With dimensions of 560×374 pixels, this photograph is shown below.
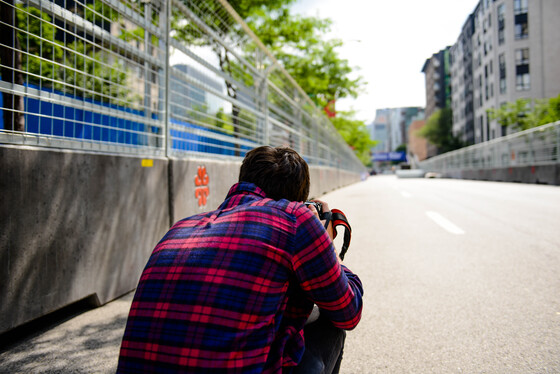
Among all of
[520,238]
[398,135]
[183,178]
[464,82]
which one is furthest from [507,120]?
[398,135]

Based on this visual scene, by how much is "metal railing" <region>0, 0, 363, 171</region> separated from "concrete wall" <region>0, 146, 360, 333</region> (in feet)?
0.51

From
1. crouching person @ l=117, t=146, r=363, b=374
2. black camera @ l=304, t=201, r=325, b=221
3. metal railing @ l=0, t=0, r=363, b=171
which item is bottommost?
crouching person @ l=117, t=146, r=363, b=374

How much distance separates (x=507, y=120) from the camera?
3919cm

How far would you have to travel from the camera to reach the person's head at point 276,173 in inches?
50.7

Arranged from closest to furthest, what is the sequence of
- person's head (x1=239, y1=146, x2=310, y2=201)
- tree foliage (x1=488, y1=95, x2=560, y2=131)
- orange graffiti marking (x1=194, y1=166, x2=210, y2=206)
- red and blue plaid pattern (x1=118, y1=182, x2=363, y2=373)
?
red and blue plaid pattern (x1=118, y1=182, x2=363, y2=373), person's head (x1=239, y1=146, x2=310, y2=201), orange graffiti marking (x1=194, y1=166, x2=210, y2=206), tree foliage (x1=488, y1=95, x2=560, y2=131)

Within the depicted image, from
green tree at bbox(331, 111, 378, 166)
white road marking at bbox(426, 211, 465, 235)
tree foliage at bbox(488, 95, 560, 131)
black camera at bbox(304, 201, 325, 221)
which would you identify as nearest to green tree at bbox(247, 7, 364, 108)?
green tree at bbox(331, 111, 378, 166)

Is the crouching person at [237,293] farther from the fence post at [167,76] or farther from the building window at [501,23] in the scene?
the building window at [501,23]

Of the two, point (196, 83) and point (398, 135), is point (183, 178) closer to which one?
point (196, 83)

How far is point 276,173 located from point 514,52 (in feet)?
167

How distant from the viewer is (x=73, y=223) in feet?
7.70

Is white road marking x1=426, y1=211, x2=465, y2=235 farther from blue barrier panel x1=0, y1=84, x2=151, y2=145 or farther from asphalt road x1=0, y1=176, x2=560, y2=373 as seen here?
blue barrier panel x1=0, y1=84, x2=151, y2=145

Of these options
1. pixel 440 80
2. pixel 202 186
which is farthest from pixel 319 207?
pixel 440 80

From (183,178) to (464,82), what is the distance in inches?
2713

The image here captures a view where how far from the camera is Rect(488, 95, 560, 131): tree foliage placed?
113 ft
